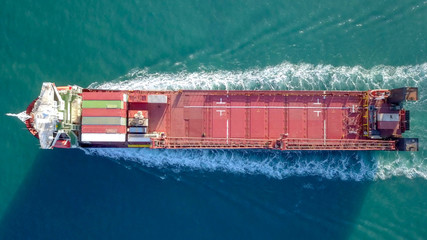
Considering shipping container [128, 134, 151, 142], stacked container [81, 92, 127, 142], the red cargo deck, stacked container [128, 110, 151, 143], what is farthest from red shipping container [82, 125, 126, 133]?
the red cargo deck

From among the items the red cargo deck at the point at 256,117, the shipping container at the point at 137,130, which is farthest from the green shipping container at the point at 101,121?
the red cargo deck at the point at 256,117

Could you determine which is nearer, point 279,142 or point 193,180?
point 279,142

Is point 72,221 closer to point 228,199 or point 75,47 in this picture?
point 228,199

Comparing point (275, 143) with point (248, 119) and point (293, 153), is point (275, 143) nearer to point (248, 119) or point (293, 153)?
point (248, 119)

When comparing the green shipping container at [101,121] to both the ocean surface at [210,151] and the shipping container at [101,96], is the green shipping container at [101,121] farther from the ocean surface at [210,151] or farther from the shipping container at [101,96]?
the ocean surface at [210,151]

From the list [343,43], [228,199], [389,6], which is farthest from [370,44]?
[228,199]

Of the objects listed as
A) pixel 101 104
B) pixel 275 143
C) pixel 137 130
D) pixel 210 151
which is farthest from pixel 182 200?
pixel 101 104

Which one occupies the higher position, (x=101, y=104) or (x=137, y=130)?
(x=101, y=104)
